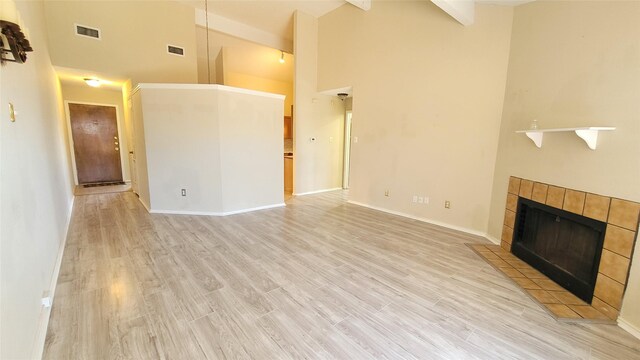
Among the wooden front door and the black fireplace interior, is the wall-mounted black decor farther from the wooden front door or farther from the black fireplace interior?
the wooden front door

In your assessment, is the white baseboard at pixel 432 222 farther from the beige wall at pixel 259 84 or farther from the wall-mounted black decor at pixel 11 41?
the wall-mounted black decor at pixel 11 41

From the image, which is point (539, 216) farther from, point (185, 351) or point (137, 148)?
point (137, 148)

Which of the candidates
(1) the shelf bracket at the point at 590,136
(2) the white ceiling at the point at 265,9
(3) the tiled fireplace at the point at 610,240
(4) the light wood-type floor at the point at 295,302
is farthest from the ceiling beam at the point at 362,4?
(3) the tiled fireplace at the point at 610,240

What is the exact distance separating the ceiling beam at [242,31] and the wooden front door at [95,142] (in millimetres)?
3712

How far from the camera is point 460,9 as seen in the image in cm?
313

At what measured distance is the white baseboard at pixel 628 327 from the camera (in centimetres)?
179

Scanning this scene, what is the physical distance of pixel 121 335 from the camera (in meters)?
1.68

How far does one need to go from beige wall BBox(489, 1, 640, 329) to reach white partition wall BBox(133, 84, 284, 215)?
11.9 feet

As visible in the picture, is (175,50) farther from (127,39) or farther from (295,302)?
(295,302)

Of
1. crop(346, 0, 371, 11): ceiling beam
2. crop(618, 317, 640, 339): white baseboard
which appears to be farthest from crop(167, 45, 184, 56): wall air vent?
crop(618, 317, 640, 339): white baseboard

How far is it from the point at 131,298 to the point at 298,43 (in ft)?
16.7

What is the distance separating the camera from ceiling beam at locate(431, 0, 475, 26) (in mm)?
3000

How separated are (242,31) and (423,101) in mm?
4273

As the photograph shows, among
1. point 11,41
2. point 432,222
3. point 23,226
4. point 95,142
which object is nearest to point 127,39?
point 95,142
